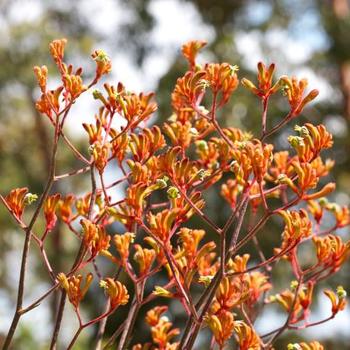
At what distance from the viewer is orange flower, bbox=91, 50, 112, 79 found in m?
0.97

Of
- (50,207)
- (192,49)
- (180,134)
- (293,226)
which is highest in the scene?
(192,49)

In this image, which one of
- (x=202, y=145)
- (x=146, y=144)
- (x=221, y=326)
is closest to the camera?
(x=221, y=326)

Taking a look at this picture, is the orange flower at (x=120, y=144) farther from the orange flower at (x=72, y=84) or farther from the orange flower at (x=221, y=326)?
the orange flower at (x=221, y=326)

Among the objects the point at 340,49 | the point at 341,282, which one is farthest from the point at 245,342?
the point at 340,49

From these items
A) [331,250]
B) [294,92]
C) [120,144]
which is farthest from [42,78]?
[331,250]

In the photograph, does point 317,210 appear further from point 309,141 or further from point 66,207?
point 66,207

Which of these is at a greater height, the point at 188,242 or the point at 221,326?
the point at 188,242

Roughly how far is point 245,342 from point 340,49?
536 cm

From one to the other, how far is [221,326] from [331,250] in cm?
24

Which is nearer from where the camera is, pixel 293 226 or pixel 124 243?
pixel 293 226

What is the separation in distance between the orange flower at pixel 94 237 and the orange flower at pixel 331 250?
31 cm

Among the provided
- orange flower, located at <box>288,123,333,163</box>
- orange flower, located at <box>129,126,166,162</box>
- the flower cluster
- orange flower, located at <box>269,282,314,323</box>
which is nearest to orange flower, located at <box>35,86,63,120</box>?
the flower cluster

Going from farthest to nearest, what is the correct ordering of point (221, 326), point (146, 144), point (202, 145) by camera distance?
1. point (202, 145)
2. point (146, 144)
3. point (221, 326)

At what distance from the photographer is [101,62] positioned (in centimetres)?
98
